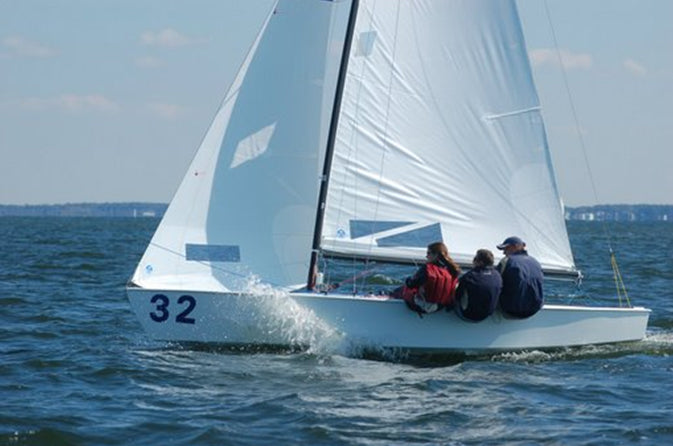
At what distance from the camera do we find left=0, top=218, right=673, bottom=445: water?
9055mm

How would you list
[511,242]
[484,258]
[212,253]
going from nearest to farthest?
[484,258]
[511,242]
[212,253]

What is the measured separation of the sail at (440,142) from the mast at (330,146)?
6 centimetres

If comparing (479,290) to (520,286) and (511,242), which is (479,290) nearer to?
(520,286)

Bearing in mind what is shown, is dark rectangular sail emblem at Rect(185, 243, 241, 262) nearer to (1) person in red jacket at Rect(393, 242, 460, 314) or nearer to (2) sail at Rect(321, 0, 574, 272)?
(2) sail at Rect(321, 0, 574, 272)

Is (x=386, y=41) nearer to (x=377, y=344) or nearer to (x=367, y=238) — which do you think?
(x=367, y=238)

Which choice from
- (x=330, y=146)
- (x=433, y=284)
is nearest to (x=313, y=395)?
(x=433, y=284)

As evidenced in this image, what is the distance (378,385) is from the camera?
10891 mm

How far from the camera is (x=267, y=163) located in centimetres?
1298

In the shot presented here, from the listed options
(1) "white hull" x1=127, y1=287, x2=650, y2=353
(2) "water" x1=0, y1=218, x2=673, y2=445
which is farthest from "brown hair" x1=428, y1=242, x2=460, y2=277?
(2) "water" x1=0, y1=218, x2=673, y2=445

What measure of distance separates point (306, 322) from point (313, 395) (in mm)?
1901

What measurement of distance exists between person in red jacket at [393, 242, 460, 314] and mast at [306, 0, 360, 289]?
115cm

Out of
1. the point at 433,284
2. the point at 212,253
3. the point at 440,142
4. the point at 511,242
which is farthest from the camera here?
the point at 440,142

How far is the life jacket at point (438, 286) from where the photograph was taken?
39.0ft

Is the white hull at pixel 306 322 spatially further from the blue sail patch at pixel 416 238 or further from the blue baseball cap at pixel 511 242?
the blue sail patch at pixel 416 238
